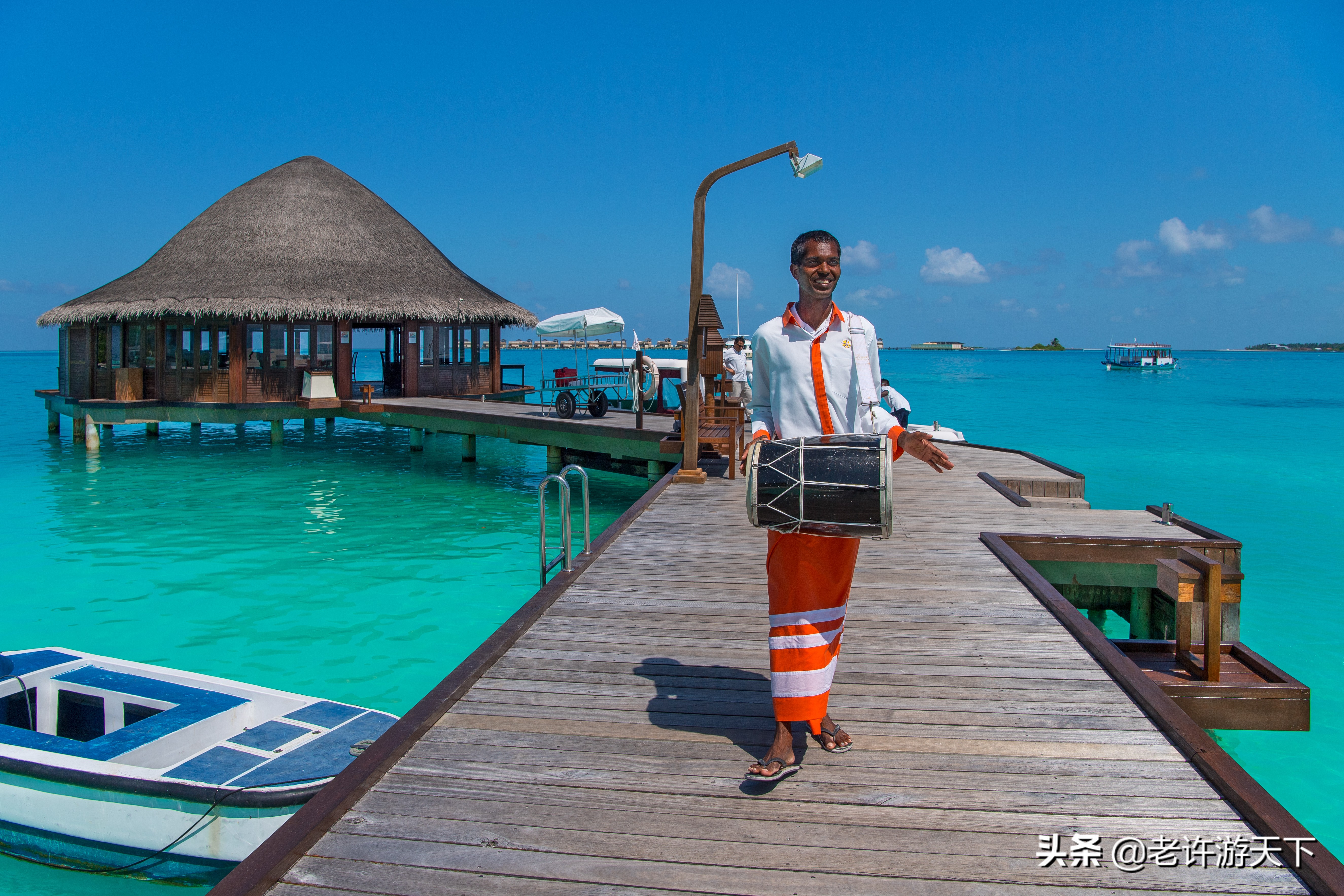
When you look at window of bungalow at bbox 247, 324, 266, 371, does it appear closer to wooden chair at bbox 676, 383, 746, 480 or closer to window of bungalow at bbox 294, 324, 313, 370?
window of bungalow at bbox 294, 324, 313, 370

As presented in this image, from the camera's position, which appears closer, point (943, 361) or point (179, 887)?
point (179, 887)

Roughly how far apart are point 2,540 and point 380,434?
12669 millimetres

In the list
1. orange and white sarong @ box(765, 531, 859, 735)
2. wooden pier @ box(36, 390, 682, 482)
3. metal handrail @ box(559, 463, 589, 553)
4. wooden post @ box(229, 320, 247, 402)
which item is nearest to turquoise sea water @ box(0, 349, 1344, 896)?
wooden pier @ box(36, 390, 682, 482)

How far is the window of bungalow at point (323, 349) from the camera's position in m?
21.1

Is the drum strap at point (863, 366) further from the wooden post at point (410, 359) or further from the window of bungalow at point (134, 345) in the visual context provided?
the window of bungalow at point (134, 345)

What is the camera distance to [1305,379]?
97625mm

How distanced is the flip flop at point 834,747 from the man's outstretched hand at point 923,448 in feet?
3.27

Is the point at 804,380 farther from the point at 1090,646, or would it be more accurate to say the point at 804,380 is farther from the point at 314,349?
the point at 314,349

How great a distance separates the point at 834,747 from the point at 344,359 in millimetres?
20646

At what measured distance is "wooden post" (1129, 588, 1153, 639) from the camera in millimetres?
6523

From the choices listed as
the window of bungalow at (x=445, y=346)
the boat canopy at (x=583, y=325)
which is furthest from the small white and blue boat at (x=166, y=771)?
the window of bungalow at (x=445, y=346)

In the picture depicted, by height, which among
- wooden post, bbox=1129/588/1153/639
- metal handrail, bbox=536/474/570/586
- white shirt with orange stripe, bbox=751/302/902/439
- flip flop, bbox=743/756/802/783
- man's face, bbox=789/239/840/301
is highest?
man's face, bbox=789/239/840/301

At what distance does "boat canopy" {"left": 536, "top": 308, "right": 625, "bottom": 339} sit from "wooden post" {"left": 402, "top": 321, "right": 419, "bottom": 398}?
167 inches

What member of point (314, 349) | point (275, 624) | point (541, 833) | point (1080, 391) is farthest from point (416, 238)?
point (1080, 391)
